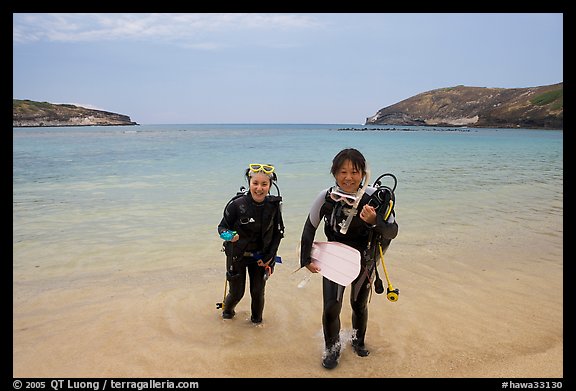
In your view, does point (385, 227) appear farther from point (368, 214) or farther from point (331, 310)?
point (331, 310)

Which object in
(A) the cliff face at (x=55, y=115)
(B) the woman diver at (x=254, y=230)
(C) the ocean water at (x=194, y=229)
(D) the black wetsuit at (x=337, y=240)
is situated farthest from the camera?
(A) the cliff face at (x=55, y=115)

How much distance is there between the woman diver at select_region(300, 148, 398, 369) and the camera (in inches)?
131

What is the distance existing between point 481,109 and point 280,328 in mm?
137750

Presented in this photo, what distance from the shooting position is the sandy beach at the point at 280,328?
3525mm

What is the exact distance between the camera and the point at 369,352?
12.4ft

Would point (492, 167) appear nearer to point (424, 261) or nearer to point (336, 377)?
point (424, 261)

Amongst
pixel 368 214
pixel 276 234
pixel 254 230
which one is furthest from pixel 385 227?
pixel 254 230

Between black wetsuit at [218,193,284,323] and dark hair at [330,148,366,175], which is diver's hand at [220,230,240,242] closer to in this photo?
black wetsuit at [218,193,284,323]

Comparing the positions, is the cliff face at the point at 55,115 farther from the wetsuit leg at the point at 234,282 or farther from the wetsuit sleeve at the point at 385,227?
the wetsuit sleeve at the point at 385,227

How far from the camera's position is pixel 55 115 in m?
127

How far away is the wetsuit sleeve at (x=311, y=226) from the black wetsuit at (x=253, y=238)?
560mm

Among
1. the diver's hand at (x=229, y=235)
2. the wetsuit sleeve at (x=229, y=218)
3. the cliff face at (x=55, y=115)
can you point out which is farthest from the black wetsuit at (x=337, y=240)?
the cliff face at (x=55, y=115)

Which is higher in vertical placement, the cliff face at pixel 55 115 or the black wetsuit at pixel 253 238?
the cliff face at pixel 55 115

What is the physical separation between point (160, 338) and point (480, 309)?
3500 millimetres
